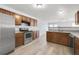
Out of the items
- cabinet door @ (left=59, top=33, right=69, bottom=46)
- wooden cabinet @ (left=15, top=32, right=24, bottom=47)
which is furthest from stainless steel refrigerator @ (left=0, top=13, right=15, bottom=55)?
cabinet door @ (left=59, top=33, right=69, bottom=46)

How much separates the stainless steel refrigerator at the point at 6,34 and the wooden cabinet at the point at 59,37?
337cm

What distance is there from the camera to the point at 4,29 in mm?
4863

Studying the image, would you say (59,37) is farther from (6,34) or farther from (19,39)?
(6,34)

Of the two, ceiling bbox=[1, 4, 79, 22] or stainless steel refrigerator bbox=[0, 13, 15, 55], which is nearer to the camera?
stainless steel refrigerator bbox=[0, 13, 15, 55]

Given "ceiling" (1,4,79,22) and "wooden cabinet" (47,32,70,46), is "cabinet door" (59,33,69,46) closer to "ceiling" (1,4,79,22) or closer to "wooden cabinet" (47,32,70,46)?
"wooden cabinet" (47,32,70,46)

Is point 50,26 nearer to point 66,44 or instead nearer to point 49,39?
point 49,39

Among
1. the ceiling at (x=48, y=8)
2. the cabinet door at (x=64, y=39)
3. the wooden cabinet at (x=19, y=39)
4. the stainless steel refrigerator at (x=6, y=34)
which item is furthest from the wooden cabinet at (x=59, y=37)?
the stainless steel refrigerator at (x=6, y=34)

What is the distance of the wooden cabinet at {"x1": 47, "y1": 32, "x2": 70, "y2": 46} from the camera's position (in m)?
7.60

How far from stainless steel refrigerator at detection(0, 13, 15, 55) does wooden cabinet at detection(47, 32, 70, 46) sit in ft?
11.1

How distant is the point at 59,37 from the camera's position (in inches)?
324

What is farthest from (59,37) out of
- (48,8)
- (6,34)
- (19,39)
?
(6,34)
